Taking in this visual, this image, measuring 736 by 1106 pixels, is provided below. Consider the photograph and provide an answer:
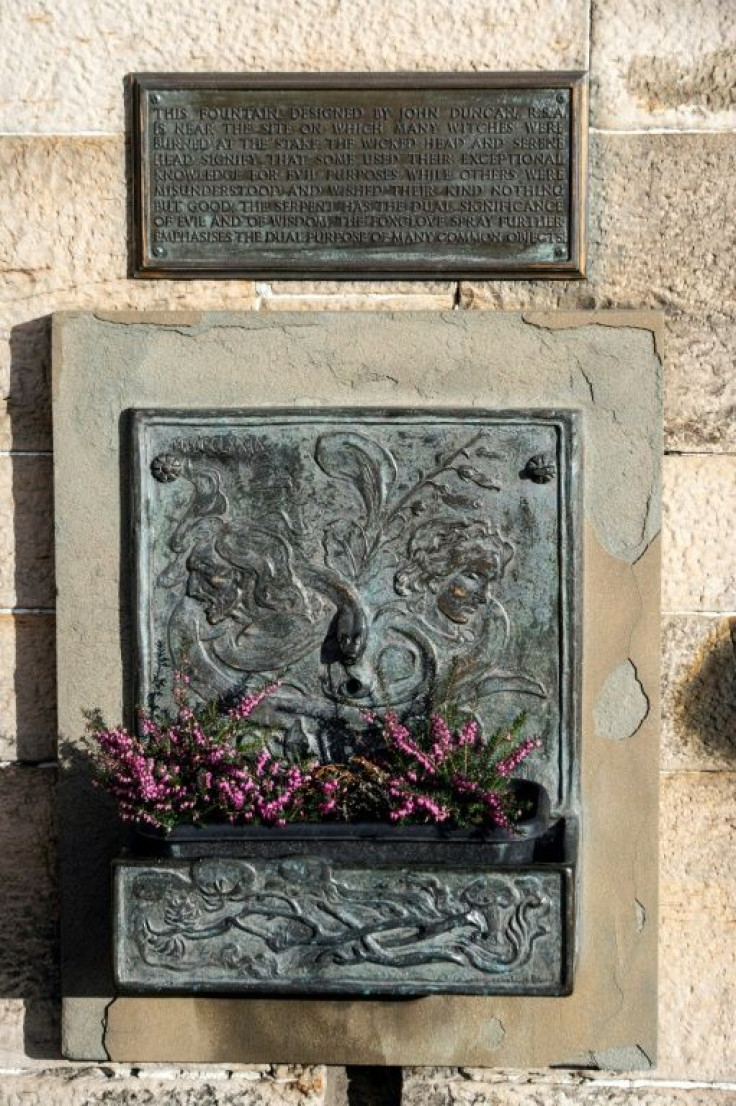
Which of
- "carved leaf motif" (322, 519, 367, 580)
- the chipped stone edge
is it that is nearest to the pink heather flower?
"carved leaf motif" (322, 519, 367, 580)

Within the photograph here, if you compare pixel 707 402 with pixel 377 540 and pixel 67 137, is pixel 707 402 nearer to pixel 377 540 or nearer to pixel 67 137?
pixel 377 540

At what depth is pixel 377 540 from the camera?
132 inches

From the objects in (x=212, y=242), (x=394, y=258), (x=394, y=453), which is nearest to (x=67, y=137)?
(x=212, y=242)

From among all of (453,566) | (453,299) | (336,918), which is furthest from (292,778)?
(453,299)

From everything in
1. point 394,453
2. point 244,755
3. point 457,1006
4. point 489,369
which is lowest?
point 457,1006

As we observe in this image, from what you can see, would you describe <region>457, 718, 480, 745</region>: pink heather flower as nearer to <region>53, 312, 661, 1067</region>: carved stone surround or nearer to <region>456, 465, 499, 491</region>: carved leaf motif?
<region>53, 312, 661, 1067</region>: carved stone surround

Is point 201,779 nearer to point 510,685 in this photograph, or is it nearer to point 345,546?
point 345,546

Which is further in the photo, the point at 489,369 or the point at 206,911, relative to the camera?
the point at 489,369

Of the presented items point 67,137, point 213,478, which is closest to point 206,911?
point 213,478

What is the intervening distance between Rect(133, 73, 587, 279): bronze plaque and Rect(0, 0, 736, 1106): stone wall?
0.25 ft

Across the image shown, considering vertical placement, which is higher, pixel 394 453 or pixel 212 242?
pixel 212 242

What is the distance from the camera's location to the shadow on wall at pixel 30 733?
11.4 ft

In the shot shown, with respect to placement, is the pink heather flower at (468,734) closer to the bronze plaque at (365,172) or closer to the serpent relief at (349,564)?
the serpent relief at (349,564)

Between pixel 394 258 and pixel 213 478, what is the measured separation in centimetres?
73
